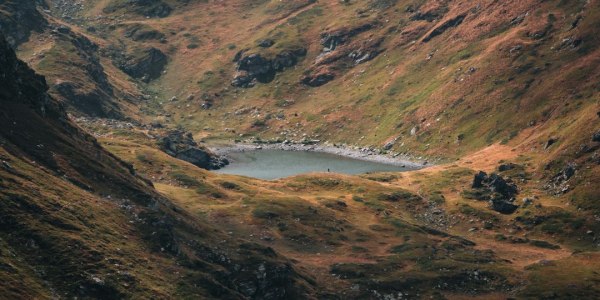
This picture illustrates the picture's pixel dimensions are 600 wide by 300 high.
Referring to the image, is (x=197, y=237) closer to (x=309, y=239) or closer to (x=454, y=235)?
(x=309, y=239)

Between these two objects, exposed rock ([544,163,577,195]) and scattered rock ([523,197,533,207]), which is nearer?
scattered rock ([523,197,533,207])

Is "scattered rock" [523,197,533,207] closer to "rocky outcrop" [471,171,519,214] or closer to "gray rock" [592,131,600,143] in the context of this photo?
"rocky outcrop" [471,171,519,214]

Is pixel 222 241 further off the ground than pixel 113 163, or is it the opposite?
pixel 113 163

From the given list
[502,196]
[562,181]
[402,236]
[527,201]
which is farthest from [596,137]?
[402,236]

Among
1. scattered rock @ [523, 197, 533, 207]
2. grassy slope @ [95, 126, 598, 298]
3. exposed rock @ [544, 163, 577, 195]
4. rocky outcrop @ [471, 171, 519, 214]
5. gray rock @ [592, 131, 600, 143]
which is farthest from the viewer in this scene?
gray rock @ [592, 131, 600, 143]

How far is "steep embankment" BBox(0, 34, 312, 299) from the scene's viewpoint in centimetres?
9694

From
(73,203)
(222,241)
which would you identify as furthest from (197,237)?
(73,203)

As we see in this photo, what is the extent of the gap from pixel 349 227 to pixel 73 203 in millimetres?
72707

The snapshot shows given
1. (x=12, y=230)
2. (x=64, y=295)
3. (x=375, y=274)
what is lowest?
(x=375, y=274)

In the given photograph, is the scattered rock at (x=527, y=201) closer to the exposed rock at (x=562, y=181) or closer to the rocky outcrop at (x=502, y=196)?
the rocky outcrop at (x=502, y=196)

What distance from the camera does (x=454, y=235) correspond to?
17212 centimetres

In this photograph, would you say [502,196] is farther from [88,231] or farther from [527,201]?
[88,231]

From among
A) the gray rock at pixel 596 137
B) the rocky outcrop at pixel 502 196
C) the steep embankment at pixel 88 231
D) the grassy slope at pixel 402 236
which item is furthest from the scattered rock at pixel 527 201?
the steep embankment at pixel 88 231

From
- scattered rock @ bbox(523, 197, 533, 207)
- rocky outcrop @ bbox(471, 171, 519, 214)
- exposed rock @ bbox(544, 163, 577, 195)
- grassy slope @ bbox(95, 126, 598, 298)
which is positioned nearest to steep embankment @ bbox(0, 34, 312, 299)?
grassy slope @ bbox(95, 126, 598, 298)
